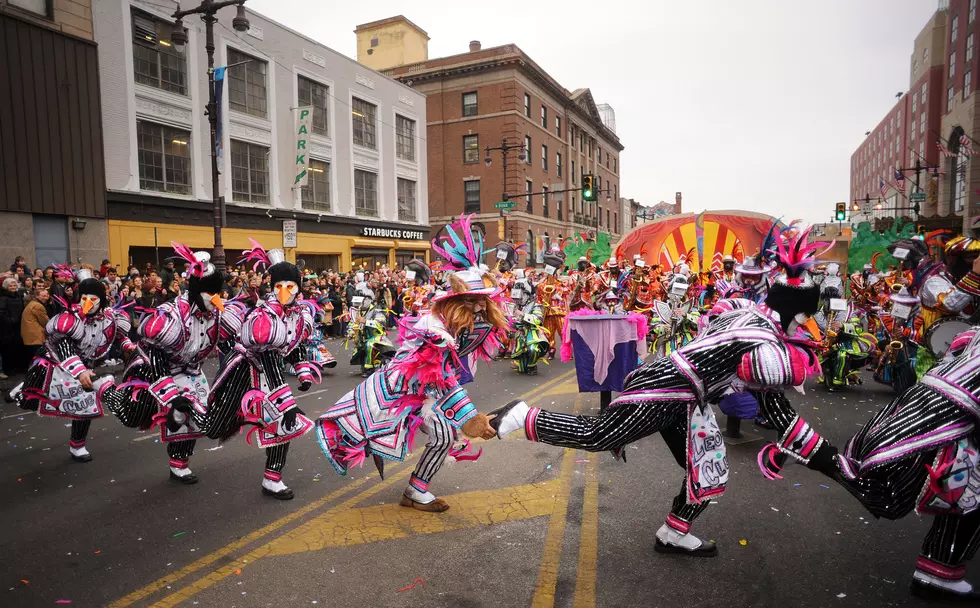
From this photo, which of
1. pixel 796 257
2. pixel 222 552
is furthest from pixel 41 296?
pixel 796 257

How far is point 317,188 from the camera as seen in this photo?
79.4 feet

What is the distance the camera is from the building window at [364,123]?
26.0m

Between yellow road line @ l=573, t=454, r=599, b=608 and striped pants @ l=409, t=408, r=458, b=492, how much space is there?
1.11 m

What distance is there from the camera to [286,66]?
22406mm

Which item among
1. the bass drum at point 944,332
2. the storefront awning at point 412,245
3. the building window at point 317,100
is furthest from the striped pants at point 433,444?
the storefront awning at point 412,245

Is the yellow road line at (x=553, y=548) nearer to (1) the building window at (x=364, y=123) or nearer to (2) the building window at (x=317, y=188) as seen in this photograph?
(2) the building window at (x=317, y=188)

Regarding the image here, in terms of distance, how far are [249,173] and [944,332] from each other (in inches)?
840

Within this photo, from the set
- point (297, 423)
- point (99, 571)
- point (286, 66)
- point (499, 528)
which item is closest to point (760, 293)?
point (499, 528)

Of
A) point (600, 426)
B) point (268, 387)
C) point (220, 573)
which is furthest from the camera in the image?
point (268, 387)

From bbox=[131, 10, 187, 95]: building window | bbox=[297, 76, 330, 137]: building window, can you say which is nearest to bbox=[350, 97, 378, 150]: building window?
bbox=[297, 76, 330, 137]: building window

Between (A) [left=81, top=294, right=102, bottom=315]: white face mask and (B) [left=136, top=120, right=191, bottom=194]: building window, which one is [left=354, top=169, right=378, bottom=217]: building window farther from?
(A) [left=81, top=294, right=102, bottom=315]: white face mask

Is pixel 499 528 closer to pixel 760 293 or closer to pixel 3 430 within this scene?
pixel 760 293

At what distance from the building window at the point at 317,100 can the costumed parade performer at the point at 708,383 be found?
76.0 ft

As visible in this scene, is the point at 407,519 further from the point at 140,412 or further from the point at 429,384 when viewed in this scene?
the point at 140,412
